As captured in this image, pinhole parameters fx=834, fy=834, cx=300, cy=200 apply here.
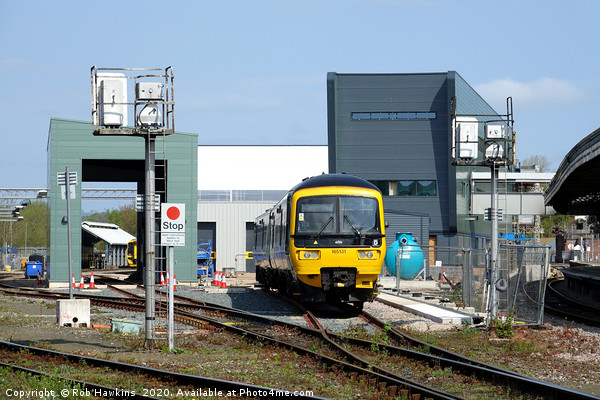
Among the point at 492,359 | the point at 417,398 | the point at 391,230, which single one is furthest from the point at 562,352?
the point at 391,230

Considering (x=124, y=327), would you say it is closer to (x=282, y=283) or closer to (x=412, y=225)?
(x=282, y=283)

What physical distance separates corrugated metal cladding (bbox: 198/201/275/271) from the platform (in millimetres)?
31781

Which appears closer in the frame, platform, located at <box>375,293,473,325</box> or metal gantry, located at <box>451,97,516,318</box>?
metal gantry, located at <box>451,97,516,318</box>

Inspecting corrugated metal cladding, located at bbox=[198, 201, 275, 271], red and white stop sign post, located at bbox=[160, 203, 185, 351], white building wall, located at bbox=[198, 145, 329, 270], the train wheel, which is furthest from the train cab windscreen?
Answer: white building wall, located at bbox=[198, 145, 329, 270]

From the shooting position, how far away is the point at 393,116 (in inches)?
1948

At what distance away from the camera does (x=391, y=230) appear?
49.8 m

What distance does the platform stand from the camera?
741 inches

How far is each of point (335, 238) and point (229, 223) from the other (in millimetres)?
39659

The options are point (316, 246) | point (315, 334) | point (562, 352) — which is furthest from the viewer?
point (316, 246)

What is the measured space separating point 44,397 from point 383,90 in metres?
41.6

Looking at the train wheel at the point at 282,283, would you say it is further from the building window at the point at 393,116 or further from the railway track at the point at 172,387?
the building window at the point at 393,116

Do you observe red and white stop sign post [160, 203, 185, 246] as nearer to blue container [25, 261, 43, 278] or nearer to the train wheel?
the train wheel

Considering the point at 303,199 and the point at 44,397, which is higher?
the point at 303,199

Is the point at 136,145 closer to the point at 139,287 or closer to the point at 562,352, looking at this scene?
the point at 139,287
